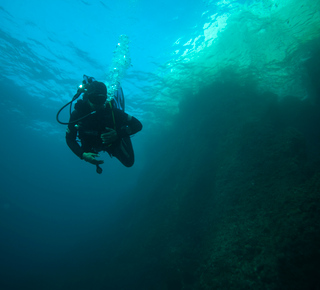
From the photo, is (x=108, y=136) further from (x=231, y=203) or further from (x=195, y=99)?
(x=195, y=99)

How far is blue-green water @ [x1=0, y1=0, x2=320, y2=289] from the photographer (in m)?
7.51

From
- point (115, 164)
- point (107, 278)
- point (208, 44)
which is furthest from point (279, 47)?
point (115, 164)

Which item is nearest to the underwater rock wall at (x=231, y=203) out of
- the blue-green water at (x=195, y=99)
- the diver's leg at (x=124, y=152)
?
the blue-green water at (x=195, y=99)

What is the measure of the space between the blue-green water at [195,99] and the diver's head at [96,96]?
546 cm

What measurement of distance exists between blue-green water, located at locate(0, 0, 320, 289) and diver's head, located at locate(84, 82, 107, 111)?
546 centimetres

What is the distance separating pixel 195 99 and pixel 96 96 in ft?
50.2

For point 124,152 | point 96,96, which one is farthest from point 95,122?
point 124,152

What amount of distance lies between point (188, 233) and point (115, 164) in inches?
1865

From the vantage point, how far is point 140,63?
14641 mm

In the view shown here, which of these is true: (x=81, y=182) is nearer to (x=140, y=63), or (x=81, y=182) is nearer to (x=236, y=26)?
(x=140, y=63)

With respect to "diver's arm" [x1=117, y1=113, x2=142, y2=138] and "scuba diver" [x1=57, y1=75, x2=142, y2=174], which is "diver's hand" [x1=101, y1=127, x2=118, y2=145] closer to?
"scuba diver" [x1=57, y1=75, x2=142, y2=174]

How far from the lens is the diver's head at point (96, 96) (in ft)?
11.7

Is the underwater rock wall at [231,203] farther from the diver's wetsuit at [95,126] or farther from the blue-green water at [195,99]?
the diver's wetsuit at [95,126]

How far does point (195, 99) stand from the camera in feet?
58.0
